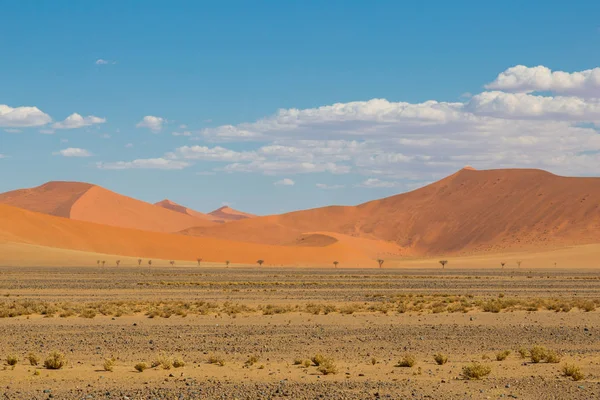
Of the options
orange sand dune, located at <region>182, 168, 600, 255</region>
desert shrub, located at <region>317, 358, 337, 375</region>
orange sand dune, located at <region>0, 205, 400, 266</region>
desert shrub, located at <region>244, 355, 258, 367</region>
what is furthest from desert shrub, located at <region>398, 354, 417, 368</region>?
orange sand dune, located at <region>182, 168, 600, 255</region>

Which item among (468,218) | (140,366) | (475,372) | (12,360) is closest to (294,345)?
(140,366)

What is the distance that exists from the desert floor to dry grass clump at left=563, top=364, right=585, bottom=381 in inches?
7.6

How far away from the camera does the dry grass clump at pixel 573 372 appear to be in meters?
15.7

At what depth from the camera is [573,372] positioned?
15914 mm

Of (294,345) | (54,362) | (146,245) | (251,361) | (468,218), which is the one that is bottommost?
(294,345)

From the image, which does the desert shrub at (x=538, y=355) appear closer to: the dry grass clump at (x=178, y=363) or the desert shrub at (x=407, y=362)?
the desert shrub at (x=407, y=362)

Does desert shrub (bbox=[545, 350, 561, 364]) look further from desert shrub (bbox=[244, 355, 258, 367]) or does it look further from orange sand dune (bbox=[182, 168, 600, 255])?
orange sand dune (bbox=[182, 168, 600, 255])

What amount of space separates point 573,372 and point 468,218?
5872 inches

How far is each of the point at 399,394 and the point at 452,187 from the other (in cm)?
17350

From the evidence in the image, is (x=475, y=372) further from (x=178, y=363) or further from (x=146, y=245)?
(x=146, y=245)

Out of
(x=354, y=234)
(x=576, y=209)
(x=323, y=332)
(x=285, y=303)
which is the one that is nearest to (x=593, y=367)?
(x=323, y=332)

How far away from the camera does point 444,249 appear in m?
154

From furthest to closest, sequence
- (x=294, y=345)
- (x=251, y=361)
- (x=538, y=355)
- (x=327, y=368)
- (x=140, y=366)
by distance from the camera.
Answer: (x=294, y=345), (x=538, y=355), (x=251, y=361), (x=140, y=366), (x=327, y=368)

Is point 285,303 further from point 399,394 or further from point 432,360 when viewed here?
point 399,394
